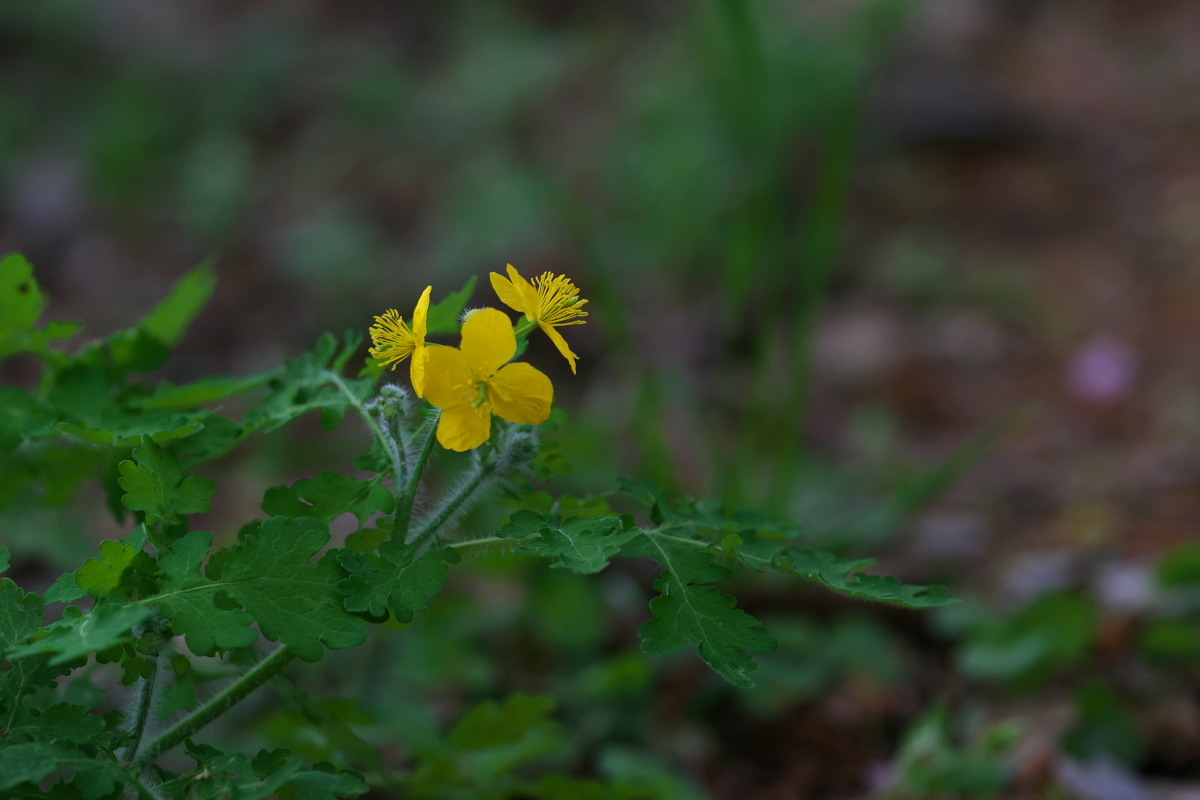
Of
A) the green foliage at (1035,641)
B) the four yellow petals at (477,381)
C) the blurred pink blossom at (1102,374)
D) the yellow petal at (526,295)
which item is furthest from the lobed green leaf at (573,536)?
the blurred pink blossom at (1102,374)

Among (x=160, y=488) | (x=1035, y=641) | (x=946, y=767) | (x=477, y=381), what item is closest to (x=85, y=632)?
(x=160, y=488)

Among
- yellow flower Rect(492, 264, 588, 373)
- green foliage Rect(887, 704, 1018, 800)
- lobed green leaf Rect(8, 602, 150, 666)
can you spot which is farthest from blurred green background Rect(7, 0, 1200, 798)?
lobed green leaf Rect(8, 602, 150, 666)

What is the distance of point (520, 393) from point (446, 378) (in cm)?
8

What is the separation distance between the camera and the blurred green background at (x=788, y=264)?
1.95 m

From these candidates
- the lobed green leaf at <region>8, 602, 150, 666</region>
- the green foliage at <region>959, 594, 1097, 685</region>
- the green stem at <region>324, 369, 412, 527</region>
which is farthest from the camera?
the green foliage at <region>959, 594, 1097, 685</region>

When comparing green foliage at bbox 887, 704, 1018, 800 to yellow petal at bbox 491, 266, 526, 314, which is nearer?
yellow petal at bbox 491, 266, 526, 314

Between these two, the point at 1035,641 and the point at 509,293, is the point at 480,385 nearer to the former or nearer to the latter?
the point at 509,293

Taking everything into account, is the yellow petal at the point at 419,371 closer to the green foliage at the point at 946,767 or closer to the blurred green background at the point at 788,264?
the blurred green background at the point at 788,264

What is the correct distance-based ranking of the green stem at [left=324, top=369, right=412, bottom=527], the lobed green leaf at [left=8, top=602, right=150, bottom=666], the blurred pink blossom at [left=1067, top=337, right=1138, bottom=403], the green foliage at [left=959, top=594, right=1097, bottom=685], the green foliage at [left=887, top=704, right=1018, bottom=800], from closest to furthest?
the lobed green leaf at [left=8, top=602, right=150, bottom=666] → the green stem at [left=324, top=369, right=412, bottom=527] → the green foliage at [left=887, top=704, right=1018, bottom=800] → the green foliage at [left=959, top=594, right=1097, bottom=685] → the blurred pink blossom at [left=1067, top=337, right=1138, bottom=403]

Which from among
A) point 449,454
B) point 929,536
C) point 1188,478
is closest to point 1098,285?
point 1188,478

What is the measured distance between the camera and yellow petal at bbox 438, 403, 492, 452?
102cm

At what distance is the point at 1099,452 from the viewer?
2.81 metres

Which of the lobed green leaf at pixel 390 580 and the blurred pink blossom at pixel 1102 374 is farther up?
the lobed green leaf at pixel 390 580

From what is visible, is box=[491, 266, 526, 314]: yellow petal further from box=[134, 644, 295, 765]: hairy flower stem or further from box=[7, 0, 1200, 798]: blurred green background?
box=[7, 0, 1200, 798]: blurred green background
